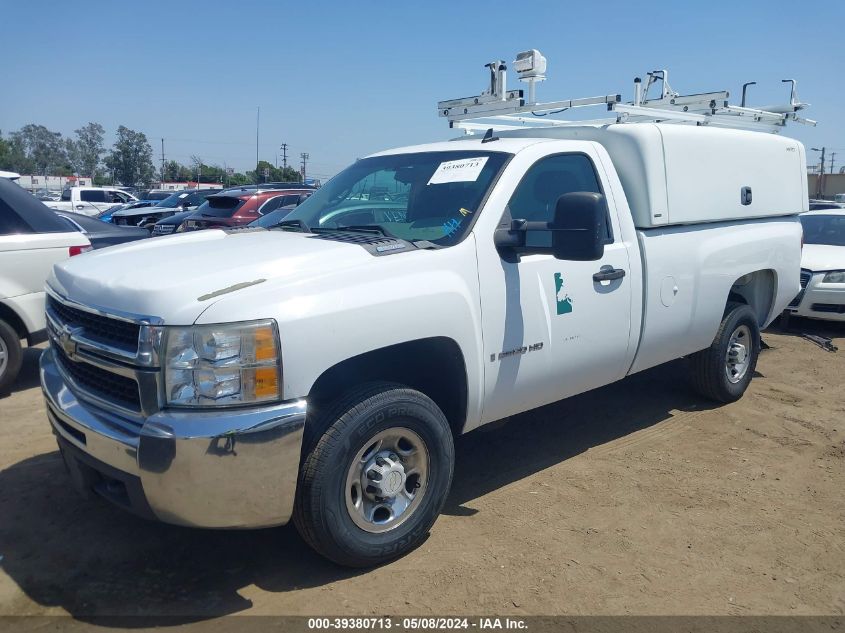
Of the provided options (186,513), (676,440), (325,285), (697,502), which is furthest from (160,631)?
(676,440)

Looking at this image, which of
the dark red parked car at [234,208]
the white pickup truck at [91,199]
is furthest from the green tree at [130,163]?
the dark red parked car at [234,208]

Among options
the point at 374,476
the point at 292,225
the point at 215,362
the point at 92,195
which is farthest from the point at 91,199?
the point at 215,362

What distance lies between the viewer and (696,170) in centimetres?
497

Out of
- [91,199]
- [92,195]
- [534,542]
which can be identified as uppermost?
[92,195]

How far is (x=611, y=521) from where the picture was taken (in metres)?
3.88

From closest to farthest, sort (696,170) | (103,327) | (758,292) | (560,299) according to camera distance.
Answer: (103,327) < (560,299) < (696,170) < (758,292)

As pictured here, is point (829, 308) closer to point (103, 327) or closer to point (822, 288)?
point (822, 288)

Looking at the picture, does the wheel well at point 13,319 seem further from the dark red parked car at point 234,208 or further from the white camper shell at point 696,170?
the dark red parked car at point 234,208

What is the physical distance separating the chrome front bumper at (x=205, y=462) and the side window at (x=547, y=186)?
70.8 inches

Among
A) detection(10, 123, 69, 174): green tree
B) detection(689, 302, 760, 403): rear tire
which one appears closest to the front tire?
detection(689, 302, 760, 403): rear tire

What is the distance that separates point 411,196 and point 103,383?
193 cm

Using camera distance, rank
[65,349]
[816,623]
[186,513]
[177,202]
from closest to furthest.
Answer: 1. [186,513]
2. [816,623]
3. [65,349]
4. [177,202]

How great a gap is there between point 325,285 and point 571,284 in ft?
5.23

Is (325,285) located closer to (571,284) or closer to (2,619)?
(571,284)
